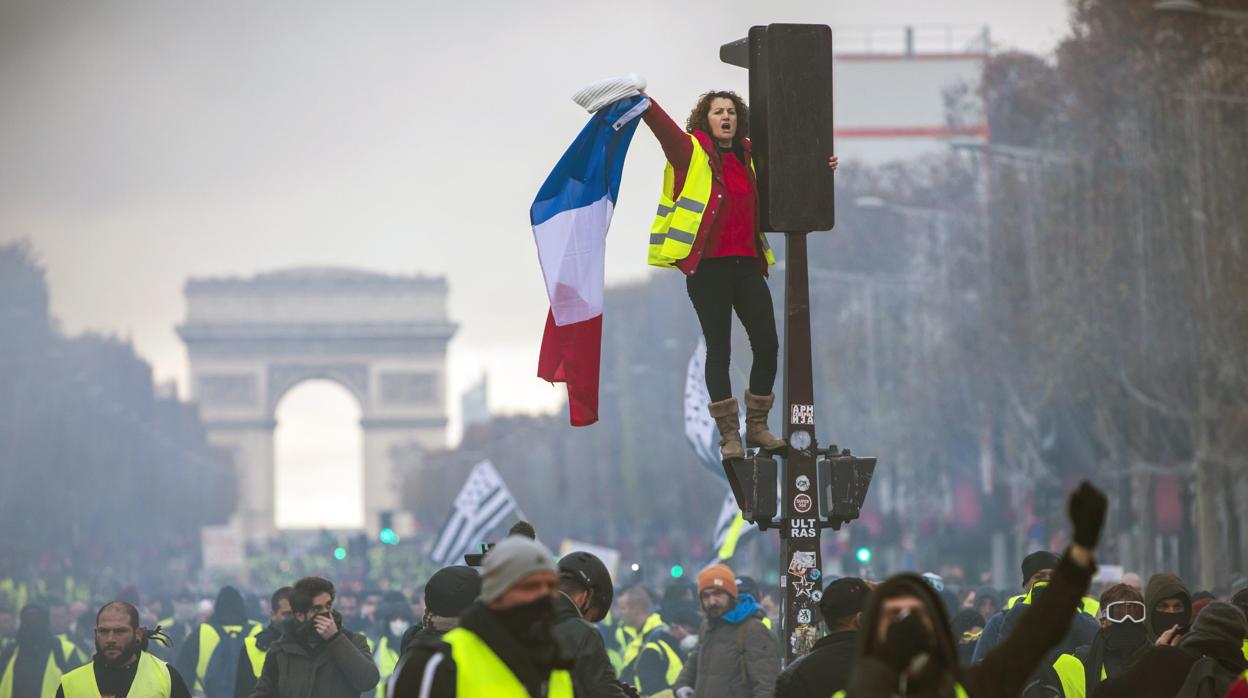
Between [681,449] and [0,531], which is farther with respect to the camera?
[681,449]

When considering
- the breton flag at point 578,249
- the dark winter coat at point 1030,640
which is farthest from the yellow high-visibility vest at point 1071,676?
the dark winter coat at point 1030,640

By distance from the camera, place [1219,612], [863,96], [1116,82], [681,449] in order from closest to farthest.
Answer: [1219,612], [1116,82], [681,449], [863,96]

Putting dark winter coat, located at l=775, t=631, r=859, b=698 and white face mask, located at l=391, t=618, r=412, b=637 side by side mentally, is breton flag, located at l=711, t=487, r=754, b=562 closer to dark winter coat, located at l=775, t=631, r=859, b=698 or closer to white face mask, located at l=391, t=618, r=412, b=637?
white face mask, located at l=391, t=618, r=412, b=637

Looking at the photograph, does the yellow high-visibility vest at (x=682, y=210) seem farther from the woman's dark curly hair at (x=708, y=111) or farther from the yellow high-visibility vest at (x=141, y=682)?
the yellow high-visibility vest at (x=141, y=682)

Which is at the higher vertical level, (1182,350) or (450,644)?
(1182,350)

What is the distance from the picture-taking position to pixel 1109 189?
41219mm

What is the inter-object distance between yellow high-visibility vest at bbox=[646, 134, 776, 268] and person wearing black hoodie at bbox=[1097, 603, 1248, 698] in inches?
86.8

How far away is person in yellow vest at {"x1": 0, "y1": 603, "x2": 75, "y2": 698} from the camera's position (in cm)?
1762

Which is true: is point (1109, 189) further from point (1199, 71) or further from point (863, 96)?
point (863, 96)

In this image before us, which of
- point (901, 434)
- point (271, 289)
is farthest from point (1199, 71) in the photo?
point (271, 289)

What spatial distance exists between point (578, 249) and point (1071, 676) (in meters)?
2.64

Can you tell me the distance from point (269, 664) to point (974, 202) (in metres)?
55.1

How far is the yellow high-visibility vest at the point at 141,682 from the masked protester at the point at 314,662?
0.39 meters

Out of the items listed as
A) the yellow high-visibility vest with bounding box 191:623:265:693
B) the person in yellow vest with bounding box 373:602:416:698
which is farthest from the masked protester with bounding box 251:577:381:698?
the person in yellow vest with bounding box 373:602:416:698
